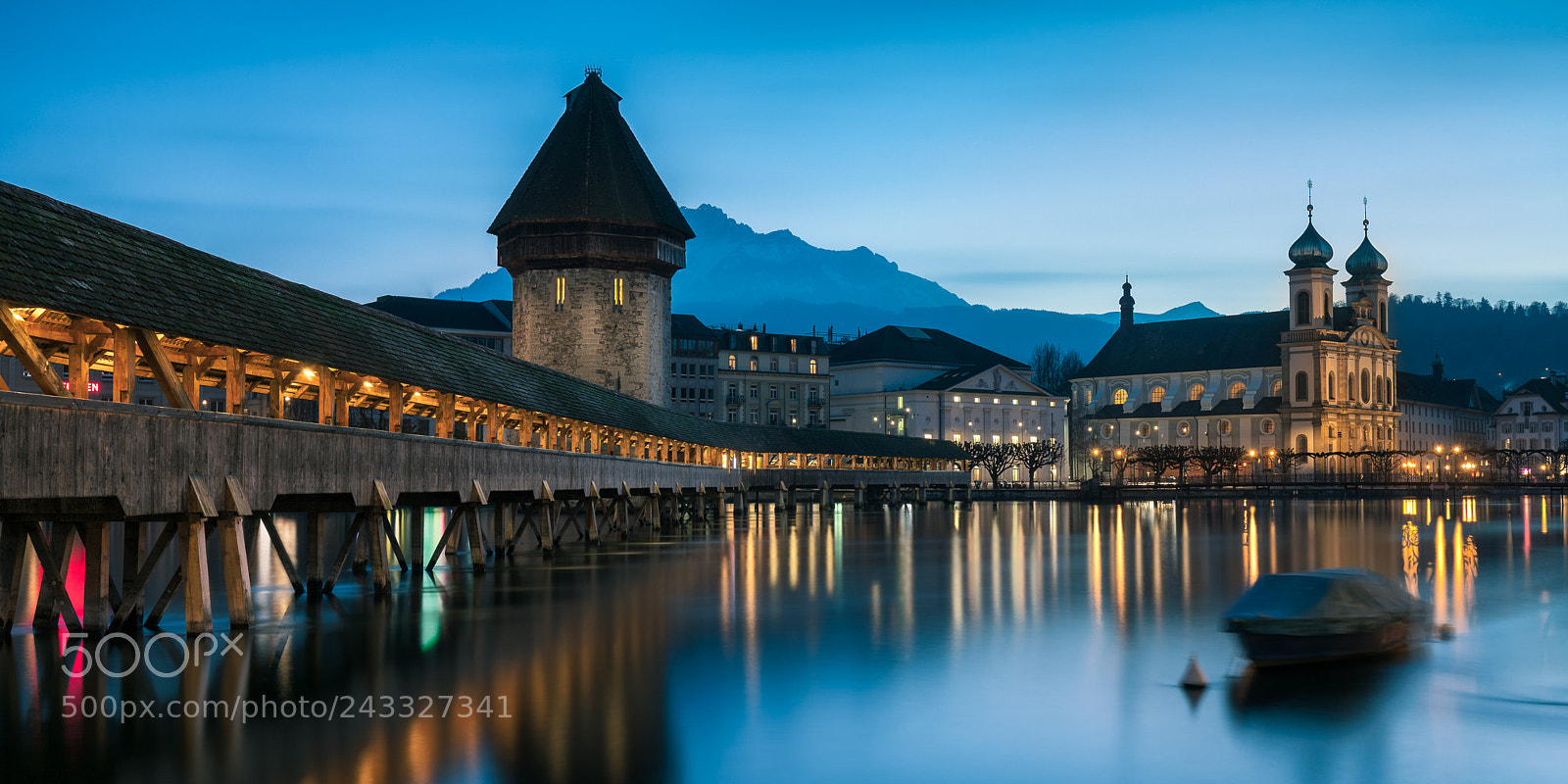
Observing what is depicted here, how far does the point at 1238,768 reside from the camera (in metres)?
17.0

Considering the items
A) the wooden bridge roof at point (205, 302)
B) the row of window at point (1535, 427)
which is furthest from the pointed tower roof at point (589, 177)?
the row of window at point (1535, 427)

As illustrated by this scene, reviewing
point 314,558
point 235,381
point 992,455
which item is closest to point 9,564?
point 235,381

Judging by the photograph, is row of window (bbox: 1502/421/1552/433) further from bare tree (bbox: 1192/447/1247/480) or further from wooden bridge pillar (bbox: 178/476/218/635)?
wooden bridge pillar (bbox: 178/476/218/635)

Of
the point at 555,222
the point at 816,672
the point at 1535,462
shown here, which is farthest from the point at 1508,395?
the point at 816,672

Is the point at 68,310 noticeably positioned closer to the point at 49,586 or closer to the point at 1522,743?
the point at 49,586

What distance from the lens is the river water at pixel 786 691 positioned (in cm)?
1664

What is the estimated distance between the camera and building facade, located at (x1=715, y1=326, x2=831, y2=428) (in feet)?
458

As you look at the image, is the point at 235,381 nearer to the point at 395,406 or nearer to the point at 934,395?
the point at 395,406

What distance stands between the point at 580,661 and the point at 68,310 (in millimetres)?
9536

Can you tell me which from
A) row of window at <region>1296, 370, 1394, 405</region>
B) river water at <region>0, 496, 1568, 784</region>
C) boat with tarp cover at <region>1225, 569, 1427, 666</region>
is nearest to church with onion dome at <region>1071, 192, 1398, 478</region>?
row of window at <region>1296, 370, 1394, 405</region>

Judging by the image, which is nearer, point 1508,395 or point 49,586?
point 49,586

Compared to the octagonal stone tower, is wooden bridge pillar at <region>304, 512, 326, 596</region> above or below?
below

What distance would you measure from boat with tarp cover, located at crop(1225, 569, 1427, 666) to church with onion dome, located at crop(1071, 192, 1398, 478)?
126m

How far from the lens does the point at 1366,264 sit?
16538 cm
